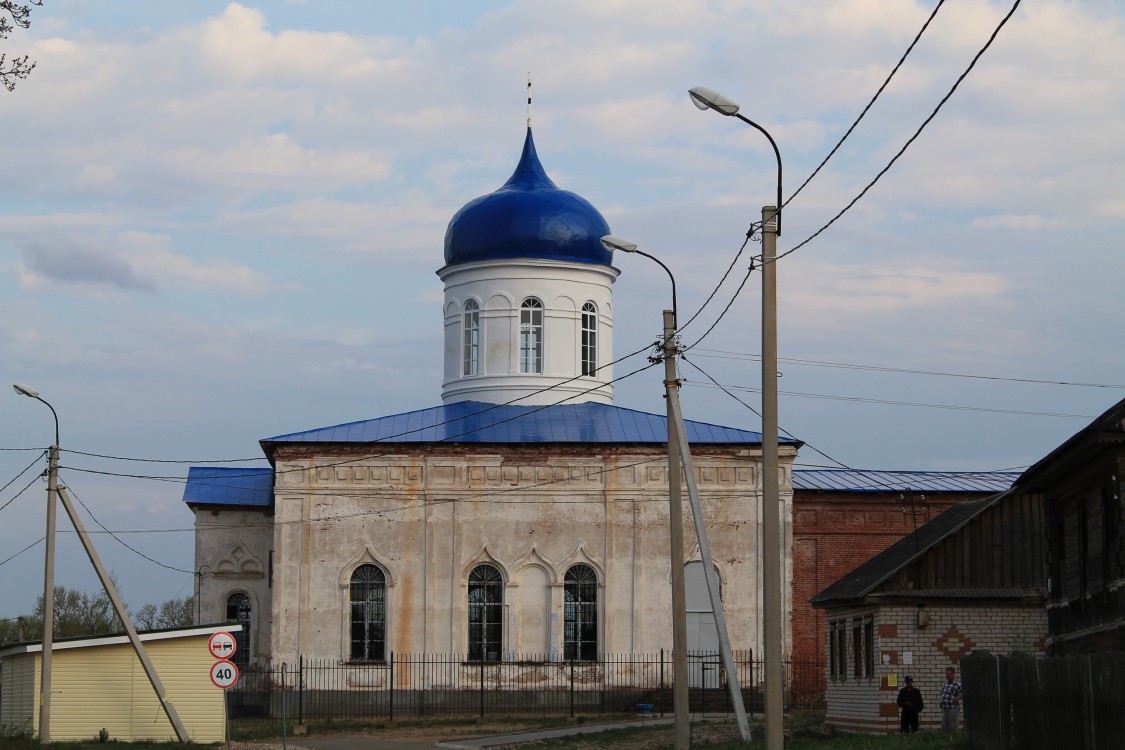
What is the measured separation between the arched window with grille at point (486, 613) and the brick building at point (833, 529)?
21.3ft

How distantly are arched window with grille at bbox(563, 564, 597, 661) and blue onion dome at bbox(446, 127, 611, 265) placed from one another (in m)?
8.30

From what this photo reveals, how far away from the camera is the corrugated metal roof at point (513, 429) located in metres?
37.6

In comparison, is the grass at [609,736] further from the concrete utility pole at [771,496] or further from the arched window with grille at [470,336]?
the arched window with grille at [470,336]

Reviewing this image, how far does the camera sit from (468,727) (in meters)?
32.8

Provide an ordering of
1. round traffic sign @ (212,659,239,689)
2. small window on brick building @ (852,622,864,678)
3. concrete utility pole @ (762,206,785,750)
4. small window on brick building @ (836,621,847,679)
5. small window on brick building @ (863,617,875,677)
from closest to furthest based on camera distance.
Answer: concrete utility pole @ (762,206,785,750) < round traffic sign @ (212,659,239,689) < small window on brick building @ (863,617,875,677) < small window on brick building @ (852,622,864,678) < small window on brick building @ (836,621,847,679)

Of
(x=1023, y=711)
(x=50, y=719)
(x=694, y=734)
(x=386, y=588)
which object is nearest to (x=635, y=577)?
(x=386, y=588)

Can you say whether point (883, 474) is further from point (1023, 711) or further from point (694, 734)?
point (1023, 711)

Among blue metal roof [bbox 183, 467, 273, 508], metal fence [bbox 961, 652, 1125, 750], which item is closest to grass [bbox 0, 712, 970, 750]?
metal fence [bbox 961, 652, 1125, 750]

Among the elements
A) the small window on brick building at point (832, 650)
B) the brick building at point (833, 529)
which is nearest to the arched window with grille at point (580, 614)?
the brick building at point (833, 529)

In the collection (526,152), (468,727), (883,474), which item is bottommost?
(468,727)

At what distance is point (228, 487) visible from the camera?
40.9 meters

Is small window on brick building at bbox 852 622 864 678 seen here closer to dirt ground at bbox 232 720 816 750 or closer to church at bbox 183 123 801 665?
dirt ground at bbox 232 720 816 750

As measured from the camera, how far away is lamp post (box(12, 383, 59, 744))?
28.0m

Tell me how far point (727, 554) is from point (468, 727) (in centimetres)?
764
